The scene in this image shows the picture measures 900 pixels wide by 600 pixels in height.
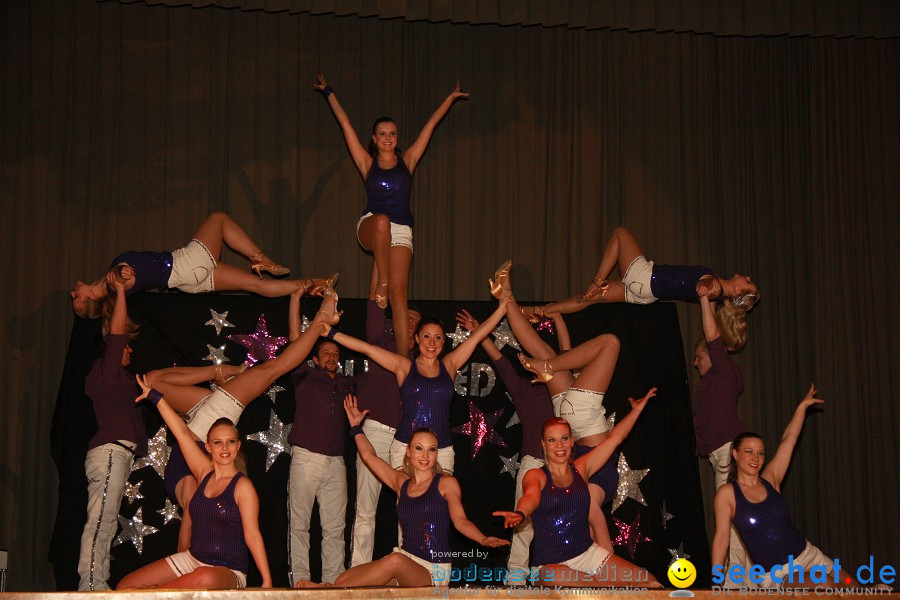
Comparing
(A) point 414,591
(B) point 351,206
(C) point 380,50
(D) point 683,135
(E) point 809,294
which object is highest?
(C) point 380,50

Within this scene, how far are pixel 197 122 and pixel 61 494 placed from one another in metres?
3.41

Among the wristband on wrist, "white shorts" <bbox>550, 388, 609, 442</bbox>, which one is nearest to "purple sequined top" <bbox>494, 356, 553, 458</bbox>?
"white shorts" <bbox>550, 388, 609, 442</bbox>

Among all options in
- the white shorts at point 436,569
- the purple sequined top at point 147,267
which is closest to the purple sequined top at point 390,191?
the purple sequined top at point 147,267

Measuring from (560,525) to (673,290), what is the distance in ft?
8.18

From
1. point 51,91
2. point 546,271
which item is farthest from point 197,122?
point 546,271

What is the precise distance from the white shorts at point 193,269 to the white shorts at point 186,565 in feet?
7.89

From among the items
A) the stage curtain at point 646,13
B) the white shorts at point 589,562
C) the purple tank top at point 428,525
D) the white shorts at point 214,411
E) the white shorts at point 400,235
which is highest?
the stage curtain at point 646,13

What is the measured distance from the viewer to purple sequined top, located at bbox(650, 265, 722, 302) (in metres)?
7.04

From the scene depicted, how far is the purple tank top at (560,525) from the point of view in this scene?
17.3 feet

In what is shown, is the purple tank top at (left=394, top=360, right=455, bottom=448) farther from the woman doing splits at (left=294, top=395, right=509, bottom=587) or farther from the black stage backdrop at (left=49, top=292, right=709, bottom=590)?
the black stage backdrop at (left=49, top=292, right=709, bottom=590)

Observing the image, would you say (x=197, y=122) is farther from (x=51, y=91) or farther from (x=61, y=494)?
(x=61, y=494)

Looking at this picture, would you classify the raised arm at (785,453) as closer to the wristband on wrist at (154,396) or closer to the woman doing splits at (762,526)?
the woman doing splits at (762,526)

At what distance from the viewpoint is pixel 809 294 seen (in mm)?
8578

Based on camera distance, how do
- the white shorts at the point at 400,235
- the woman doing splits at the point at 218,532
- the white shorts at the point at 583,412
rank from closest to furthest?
the woman doing splits at the point at 218,532 → the white shorts at the point at 583,412 → the white shorts at the point at 400,235
